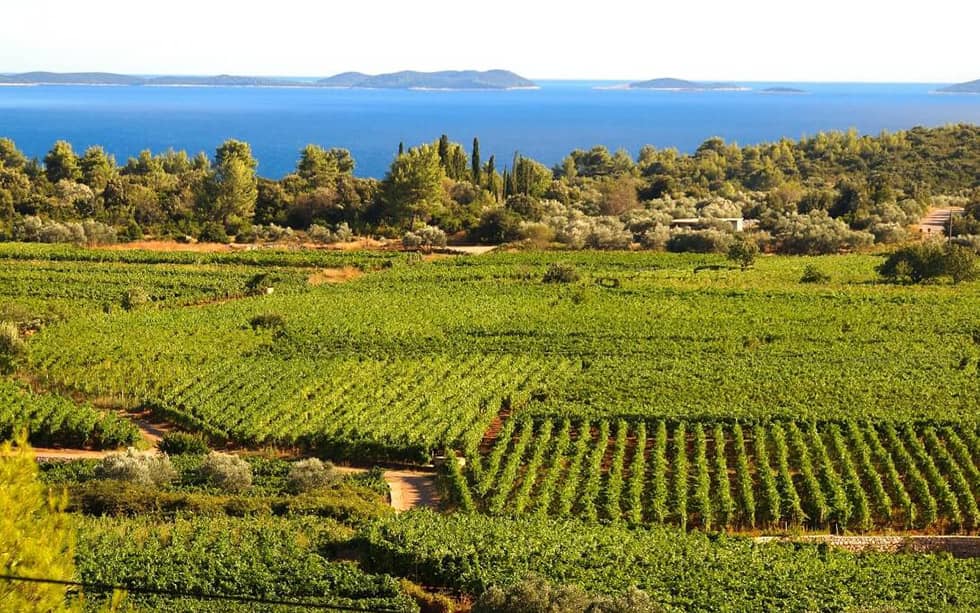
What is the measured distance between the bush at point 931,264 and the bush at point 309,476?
3833cm

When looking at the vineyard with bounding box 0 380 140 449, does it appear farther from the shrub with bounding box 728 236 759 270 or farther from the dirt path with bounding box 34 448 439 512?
the shrub with bounding box 728 236 759 270

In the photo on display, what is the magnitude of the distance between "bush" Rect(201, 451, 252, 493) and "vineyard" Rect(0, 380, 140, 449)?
5970mm

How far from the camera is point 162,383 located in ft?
122

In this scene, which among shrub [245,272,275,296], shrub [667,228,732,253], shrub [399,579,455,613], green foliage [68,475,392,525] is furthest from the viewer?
shrub [667,228,732,253]

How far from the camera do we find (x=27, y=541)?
15.6 meters

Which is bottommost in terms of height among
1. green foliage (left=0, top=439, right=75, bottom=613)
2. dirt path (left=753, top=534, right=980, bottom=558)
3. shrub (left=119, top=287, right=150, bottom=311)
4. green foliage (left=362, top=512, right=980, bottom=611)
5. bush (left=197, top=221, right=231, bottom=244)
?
bush (left=197, top=221, right=231, bottom=244)

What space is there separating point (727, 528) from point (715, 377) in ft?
39.8

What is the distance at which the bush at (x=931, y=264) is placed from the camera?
55.3m

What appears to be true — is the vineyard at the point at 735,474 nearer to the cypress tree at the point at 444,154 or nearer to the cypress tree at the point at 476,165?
the cypress tree at the point at 444,154

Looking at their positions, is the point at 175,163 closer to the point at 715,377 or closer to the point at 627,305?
the point at 627,305

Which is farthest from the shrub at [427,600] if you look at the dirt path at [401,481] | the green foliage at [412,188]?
the green foliage at [412,188]

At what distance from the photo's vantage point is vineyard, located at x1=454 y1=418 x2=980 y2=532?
87.5ft

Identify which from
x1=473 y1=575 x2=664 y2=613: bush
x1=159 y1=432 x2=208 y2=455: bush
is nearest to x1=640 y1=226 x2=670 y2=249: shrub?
x1=159 y1=432 x2=208 y2=455: bush

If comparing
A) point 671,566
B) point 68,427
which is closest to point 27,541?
point 671,566
